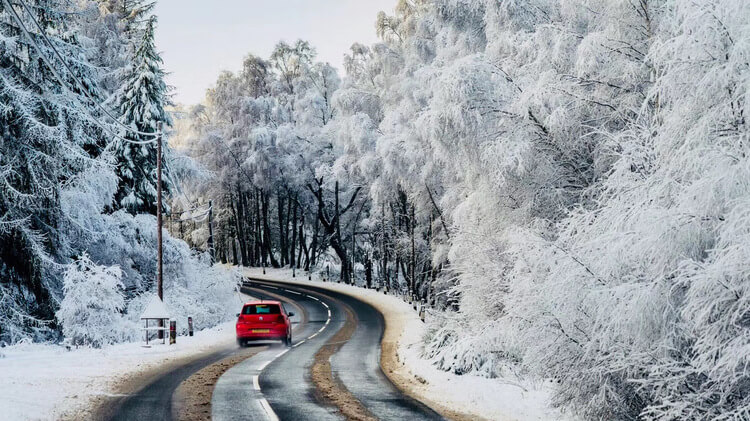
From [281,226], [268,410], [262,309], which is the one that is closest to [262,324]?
[262,309]

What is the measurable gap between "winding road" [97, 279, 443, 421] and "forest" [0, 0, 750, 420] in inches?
87.3

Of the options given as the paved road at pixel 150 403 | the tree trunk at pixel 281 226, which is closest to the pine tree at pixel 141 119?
the paved road at pixel 150 403

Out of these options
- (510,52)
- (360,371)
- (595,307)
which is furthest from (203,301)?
(595,307)

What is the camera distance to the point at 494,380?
13.7 meters

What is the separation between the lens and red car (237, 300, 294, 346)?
76.5ft

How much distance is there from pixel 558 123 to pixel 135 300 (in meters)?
20.2

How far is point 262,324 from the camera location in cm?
2339

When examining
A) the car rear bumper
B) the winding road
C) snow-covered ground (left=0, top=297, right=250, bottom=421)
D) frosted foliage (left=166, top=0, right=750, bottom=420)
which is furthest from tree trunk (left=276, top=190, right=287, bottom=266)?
snow-covered ground (left=0, top=297, right=250, bottom=421)

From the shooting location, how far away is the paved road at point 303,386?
34.4ft

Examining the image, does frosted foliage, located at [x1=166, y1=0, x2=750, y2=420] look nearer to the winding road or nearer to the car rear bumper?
the winding road

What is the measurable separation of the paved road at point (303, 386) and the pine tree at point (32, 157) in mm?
7823

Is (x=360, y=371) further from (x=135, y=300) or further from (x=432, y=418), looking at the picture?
(x=135, y=300)

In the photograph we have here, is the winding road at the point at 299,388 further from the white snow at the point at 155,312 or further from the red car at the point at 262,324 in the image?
the white snow at the point at 155,312

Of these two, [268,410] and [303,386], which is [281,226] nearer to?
[303,386]
